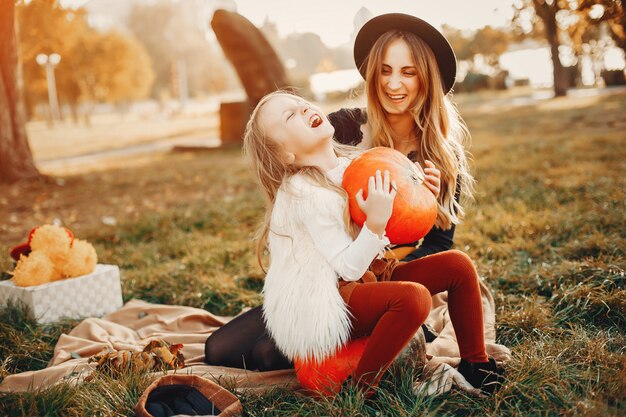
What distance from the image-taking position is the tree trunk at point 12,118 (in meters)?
7.84

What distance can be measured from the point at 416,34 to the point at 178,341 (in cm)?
232

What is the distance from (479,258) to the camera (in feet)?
14.3

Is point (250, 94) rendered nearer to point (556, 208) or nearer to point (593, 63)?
point (556, 208)

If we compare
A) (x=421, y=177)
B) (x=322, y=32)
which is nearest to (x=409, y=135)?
(x=421, y=177)

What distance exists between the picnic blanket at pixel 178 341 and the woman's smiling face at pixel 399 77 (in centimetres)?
131

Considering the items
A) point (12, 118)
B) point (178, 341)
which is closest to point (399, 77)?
point (178, 341)

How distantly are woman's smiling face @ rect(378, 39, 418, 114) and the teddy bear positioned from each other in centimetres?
233

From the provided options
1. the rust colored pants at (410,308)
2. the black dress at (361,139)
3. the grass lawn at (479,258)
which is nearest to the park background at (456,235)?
the grass lawn at (479,258)

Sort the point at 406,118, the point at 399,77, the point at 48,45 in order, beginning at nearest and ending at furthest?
the point at 399,77, the point at 406,118, the point at 48,45

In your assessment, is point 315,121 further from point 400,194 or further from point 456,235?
point 456,235

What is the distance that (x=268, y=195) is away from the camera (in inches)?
106

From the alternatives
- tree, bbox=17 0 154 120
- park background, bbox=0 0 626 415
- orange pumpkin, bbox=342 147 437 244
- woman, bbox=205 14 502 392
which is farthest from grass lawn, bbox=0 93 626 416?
tree, bbox=17 0 154 120

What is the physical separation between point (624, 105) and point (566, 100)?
12.5ft

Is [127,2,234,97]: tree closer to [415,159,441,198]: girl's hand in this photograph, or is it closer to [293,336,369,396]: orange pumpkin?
[415,159,441,198]: girl's hand
